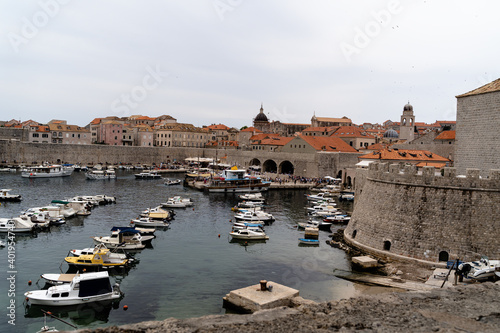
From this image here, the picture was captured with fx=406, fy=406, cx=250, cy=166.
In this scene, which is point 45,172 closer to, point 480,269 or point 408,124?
point 480,269

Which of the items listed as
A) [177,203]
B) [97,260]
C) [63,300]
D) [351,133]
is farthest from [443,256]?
[351,133]

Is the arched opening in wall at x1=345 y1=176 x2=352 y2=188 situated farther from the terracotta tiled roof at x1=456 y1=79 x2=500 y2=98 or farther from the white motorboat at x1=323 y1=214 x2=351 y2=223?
the terracotta tiled roof at x1=456 y1=79 x2=500 y2=98

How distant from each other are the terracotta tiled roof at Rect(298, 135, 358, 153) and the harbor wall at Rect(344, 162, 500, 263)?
46.0m

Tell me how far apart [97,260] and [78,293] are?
13.5ft

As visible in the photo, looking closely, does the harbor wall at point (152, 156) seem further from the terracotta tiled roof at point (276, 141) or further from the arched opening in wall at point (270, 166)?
the terracotta tiled roof at point (276, 141)

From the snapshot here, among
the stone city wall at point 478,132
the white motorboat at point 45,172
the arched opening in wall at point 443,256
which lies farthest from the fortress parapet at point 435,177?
the white motorboat at point 45,172

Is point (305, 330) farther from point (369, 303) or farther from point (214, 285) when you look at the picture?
point (214, 285)

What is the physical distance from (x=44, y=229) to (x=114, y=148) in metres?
56.8

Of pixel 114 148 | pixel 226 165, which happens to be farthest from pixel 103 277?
pixel 114 148

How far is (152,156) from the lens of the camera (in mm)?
87750

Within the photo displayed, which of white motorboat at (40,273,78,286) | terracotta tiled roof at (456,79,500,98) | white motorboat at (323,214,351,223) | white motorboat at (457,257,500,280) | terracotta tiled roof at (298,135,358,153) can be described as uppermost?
terracotta tiled roof at (456,79,500,98)

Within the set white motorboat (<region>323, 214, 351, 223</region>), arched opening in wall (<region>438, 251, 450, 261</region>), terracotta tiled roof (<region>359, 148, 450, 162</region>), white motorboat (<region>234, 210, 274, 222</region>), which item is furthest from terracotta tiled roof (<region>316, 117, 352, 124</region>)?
arched opening in wall (<region>438, 251, 450, 261</region>)

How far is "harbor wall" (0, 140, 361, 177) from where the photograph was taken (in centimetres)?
6300

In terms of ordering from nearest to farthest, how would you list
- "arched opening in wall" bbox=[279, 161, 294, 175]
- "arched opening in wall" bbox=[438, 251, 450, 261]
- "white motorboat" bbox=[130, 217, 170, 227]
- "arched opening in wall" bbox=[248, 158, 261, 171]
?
"arched opening in wall" bbox=[438, 251, 450, 261] < "white motorboat" bbox=[130, 217, 170, 227] < "arched opening in wall" bbox=[279, 161, 294, 175] < "arched opening in wall" bbox=[248, 158, 261, 171]
